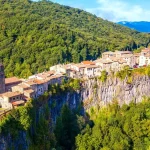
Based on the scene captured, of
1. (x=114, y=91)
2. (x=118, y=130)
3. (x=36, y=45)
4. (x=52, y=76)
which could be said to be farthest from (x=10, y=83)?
(x=36, y=45)

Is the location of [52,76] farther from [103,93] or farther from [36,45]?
[36,45]

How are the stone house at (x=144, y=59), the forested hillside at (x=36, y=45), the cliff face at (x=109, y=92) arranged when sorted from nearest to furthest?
the cliff face at (x=109, y=92)
the stone house at (x=144, y=59)
the forested hillside at (x=36, y=45)

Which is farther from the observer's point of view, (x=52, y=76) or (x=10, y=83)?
(x=52, y=76)

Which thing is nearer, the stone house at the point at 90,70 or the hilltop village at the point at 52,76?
the hilltop village at the point at 52,76

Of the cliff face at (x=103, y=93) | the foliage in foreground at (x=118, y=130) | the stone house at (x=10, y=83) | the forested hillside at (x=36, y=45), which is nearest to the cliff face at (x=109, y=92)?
the cliff face at (x=103, y=93)

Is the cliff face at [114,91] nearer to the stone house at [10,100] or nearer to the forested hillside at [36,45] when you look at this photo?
the stone house at [10,100]

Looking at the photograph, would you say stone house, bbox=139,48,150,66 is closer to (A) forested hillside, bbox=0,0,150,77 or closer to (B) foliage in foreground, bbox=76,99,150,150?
(B) foliage in foreground, bbox=76,99,150,150
